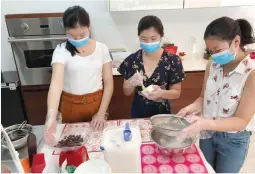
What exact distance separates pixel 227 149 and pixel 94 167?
2.37ft

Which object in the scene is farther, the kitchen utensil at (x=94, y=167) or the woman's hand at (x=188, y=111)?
the woman's hand at (x=188, y=111)

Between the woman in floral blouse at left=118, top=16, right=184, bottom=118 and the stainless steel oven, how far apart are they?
1.01 m

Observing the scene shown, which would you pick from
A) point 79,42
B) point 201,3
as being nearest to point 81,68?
point 79,42

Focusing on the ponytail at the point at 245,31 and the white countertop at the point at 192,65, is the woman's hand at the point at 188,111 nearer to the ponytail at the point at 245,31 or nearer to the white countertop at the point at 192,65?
the ponytail at the point at 245,31

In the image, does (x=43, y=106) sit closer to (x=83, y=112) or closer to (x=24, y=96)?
(x=24, y=96)

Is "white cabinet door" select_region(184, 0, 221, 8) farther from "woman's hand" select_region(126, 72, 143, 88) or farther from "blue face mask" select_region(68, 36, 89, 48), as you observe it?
"blue face mask" select_region(68, 36, 89, 48)

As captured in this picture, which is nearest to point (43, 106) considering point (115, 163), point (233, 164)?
point (115, 163)

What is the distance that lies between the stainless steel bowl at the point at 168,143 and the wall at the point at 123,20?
1.77 m

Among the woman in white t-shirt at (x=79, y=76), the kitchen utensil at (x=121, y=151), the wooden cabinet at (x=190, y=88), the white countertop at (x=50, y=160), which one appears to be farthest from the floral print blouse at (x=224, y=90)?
the wooden cabinet at (x=190, y=88)

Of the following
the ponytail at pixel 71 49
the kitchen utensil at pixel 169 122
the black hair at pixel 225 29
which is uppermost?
the black hair at pixel 225 29

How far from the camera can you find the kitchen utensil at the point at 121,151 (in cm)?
92

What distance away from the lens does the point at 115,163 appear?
3.10 ft

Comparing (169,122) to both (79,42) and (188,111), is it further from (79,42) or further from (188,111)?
(79,42)

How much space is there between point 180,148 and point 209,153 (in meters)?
0.38
